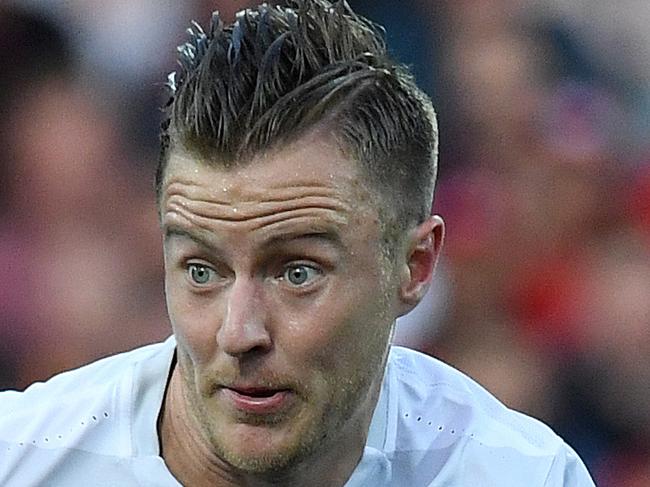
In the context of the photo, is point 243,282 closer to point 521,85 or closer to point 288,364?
point 288,364

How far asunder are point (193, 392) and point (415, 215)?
1.32ft

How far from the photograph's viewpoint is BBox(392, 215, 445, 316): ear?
2.04 meters

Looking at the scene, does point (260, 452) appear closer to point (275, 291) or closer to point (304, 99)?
point (275, 291)

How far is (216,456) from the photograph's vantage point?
2.04m

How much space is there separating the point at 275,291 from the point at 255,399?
0.14m

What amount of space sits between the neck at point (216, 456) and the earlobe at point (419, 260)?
0.54 feet

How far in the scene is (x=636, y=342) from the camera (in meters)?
3.65

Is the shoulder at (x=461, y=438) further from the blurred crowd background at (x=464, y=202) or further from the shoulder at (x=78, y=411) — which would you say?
the blurred crowd background at (x=464, y=202)

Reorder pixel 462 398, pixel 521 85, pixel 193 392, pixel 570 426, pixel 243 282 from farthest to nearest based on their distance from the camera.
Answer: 1. pixel 521 85
2. pixel 570 426
3. pixel 462 398
4. pixel 193 392
5. pixel 243 282

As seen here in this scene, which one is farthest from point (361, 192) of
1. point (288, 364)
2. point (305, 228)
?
point (288, 364)

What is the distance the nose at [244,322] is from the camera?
1777mm

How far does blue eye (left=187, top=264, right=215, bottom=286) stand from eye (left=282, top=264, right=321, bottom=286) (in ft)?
0.32

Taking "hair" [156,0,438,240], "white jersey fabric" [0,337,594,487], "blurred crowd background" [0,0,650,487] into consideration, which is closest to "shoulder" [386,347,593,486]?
"white jersey fabric" [0,337,594,487]

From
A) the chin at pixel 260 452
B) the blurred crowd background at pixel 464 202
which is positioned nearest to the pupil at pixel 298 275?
the chin at pixel 260 452
